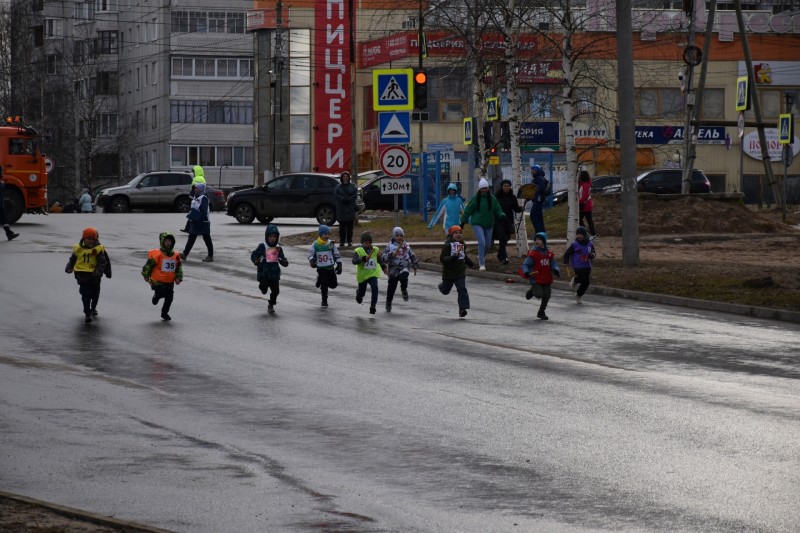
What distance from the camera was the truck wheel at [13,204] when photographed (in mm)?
39531

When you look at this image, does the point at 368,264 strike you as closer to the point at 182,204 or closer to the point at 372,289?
the point at 372,289

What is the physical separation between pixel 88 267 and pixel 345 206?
13652 mm

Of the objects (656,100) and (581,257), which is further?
(656,100)

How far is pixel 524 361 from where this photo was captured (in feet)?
48.7

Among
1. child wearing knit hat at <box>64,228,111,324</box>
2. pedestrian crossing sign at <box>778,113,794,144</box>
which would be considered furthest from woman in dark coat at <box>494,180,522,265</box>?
pedestrian crossing sign at <box>778,113,794,144</box>

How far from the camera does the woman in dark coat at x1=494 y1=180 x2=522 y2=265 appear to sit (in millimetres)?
27891

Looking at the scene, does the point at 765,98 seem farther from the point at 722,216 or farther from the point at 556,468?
the point at 556,468

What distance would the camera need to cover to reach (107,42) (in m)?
103

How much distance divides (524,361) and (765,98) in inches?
2506

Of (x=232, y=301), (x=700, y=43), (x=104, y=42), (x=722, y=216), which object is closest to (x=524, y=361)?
(x=232, y=301)

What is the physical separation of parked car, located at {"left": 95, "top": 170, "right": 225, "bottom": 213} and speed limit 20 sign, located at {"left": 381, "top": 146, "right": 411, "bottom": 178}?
27333mm

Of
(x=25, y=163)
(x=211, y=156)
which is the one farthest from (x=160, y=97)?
(x=25, y=163)

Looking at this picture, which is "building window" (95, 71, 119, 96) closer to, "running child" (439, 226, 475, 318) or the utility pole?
the utility pole

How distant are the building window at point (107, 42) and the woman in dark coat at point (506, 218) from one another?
7703 centimetres
